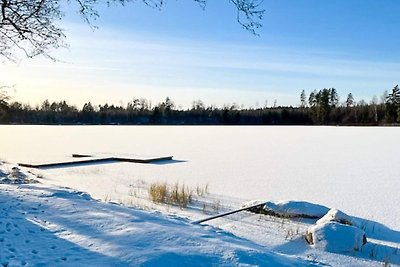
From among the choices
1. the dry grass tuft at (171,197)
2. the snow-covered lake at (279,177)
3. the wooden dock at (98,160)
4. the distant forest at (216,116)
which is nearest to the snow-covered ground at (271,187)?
the snow-covered lake at (279,177)

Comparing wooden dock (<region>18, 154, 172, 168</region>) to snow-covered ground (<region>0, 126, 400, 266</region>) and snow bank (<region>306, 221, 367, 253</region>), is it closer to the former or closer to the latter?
snow-covered ground (<region>0, 126, 400, 266</region>)

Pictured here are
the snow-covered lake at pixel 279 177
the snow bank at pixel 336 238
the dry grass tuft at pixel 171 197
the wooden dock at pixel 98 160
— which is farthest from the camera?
the wooden dock at pixel 98 160

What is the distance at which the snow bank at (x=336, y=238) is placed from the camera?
4.87 meters

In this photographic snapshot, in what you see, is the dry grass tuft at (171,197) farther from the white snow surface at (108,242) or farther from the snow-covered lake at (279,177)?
the white snow surface at (108,242)

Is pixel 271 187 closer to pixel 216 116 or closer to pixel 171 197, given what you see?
pixel 171 197

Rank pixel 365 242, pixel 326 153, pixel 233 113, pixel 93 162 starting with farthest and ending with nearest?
pixel 233 113 → pixel 326 153 → pixel 93 162 → pixel 365 242

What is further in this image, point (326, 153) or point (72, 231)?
point (326, 153)

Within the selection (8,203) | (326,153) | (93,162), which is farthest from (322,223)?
(326,153)

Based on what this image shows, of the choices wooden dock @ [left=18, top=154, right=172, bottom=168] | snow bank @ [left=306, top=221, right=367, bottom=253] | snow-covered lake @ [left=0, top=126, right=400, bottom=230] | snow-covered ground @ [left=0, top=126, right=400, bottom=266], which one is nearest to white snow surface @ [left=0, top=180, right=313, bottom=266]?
snow-covered ground @ [left=0, top=126, right=400, bottom=266]

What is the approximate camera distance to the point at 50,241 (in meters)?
3.29

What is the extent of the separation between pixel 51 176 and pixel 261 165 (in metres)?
5.86

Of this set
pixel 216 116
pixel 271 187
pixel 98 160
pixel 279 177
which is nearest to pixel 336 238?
pixel 271 187

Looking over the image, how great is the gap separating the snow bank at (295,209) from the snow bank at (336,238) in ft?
4.27

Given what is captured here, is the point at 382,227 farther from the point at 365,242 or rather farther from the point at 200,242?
the point at 200,242
